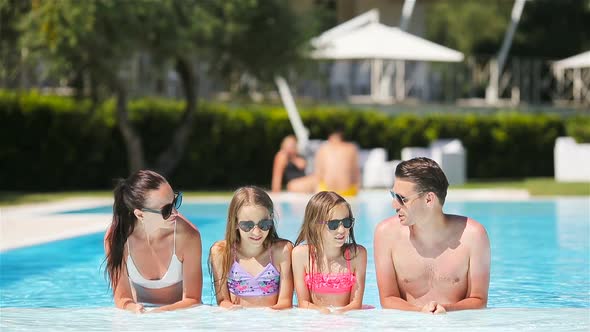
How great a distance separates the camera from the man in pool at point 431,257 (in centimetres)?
613

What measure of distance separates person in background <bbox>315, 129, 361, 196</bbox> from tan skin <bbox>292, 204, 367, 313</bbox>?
10.1 metres

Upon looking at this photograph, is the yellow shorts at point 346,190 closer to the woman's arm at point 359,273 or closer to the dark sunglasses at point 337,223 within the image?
the woman's arm at point 359,273

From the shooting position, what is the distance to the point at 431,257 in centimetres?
628

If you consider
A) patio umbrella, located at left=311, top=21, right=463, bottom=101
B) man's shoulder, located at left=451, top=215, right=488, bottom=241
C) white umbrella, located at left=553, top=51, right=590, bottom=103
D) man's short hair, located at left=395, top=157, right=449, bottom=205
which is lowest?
man's shoulder, located at left=451, top=215, right=488, bottom=241

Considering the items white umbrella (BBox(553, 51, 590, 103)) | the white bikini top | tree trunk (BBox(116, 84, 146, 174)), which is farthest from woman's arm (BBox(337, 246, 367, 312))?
white umbrella (BBox(553, 51, 590, 103))

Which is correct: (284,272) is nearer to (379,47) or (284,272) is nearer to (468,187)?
(468,187)

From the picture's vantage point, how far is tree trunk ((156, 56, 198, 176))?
76.2 feet

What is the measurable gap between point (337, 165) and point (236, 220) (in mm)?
10332

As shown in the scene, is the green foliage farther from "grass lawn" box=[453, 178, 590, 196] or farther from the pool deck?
the pool deck

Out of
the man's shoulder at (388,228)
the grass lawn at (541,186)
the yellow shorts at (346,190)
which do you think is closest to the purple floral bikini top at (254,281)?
the man's shoulder at (388,228)

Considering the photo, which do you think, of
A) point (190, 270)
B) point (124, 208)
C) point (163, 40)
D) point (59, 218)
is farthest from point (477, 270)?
point (163, 40)

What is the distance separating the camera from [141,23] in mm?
20188

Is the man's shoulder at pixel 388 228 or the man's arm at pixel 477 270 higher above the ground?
the man's shoulder at pixel 388 228

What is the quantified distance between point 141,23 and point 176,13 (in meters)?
1.01
